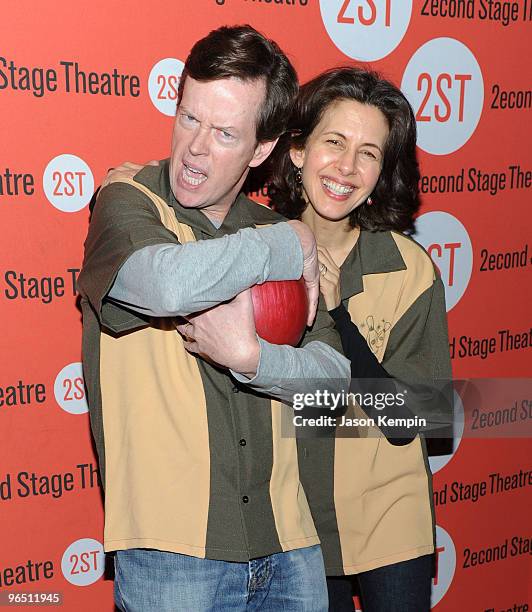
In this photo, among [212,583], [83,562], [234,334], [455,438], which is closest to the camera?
[234,334]

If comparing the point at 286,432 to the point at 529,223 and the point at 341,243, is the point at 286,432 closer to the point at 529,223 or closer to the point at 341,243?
the point at 341,243

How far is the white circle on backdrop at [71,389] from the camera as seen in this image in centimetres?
237

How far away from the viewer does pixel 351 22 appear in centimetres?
253

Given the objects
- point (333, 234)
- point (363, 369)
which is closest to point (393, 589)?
point (363, 369)

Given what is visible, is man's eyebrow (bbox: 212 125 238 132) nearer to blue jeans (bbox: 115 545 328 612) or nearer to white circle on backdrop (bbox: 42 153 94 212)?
white circle on backdrop (bbox: 42 153 94 212)

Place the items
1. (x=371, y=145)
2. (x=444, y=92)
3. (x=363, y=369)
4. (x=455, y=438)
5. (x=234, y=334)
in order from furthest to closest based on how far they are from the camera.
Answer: (x=455, y=438)
(x=444, y=92)
(x=371, y=145)
(x=363, y=369)
(x=234, y=334)

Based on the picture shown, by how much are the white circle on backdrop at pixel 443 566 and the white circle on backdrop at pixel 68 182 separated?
1912 millimetres

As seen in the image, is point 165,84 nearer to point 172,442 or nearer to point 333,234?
point 333,234

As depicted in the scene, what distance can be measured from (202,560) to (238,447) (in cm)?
25

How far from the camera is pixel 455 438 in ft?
10.1

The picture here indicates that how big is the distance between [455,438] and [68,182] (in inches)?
69.8

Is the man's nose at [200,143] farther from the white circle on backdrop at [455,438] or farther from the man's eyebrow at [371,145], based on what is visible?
the white circle on backdrop at [455,438]

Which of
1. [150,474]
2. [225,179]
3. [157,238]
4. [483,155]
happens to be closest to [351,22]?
[483,155]

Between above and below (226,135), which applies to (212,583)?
below
